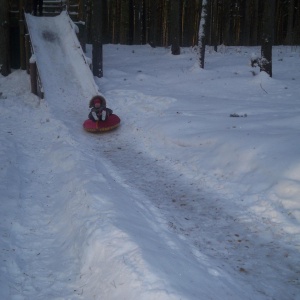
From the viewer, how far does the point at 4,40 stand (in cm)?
1495

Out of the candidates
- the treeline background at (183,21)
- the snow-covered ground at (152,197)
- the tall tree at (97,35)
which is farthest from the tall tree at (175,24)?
the treeline background at (183,21)

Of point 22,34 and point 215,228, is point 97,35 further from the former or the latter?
point 215,228

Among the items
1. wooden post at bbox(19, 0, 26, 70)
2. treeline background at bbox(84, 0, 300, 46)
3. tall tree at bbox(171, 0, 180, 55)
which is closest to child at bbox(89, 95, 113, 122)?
wooden post at bbox(19, 0, 26, 70)

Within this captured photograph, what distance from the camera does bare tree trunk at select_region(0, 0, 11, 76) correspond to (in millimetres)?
14828

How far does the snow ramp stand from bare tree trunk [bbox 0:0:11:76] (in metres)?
0.86

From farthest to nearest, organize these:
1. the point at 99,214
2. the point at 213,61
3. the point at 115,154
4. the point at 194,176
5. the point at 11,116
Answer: the point at 213,61, the point at 11,116, the point at 115,154, the point at 194,176, the point at 99,214

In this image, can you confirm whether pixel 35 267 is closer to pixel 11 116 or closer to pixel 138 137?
pixel 138 137

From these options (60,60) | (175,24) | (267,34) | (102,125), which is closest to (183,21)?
(175,24)

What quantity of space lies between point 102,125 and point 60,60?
18.1 feet

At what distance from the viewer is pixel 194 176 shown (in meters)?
7.38

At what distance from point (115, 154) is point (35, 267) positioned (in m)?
4.36

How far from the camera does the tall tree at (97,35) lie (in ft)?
46.7

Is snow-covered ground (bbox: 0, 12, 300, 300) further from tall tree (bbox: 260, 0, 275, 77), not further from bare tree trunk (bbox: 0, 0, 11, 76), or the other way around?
bare tree trunk (bbox: 0, 0, 11, 76)

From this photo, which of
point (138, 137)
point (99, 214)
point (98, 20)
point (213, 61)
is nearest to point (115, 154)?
point (138, 137)
